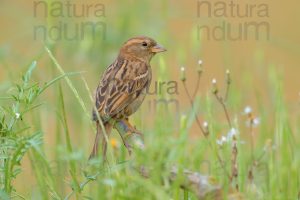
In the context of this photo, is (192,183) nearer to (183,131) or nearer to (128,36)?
(183,131)

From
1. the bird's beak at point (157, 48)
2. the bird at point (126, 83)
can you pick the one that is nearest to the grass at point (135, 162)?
the bird at point (126, 83)

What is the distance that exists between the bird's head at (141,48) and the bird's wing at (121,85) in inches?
6.2

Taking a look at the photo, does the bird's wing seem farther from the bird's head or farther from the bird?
the bird's head

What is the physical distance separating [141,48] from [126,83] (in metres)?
0.52

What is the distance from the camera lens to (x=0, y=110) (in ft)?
11.3

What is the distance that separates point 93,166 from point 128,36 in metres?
2.85

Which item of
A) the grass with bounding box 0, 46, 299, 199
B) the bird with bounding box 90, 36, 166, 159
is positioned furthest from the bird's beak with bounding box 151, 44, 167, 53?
the grass with bounding box 0, 46, 299, 199

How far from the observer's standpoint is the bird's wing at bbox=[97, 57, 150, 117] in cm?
483

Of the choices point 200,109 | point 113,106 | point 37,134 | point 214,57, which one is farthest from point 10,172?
point 214,57

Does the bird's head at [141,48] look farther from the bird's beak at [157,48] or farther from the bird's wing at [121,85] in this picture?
the bird's wing at [121,85]

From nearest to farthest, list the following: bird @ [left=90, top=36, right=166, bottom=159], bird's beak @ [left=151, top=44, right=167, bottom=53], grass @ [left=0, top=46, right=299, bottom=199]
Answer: grass @ [left=0, top=46, right=299, bottom=199], bird @ [left=90, top=36, right=166, bottom=159], bird's beak @ [left=151, top=44, right=167, bottom=53]

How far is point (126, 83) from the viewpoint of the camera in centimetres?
510

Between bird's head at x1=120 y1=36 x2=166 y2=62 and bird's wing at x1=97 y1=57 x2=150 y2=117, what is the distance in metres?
0.16

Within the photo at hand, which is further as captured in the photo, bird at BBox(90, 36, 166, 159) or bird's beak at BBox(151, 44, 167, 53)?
bird's beak at BBox(151, 44, 167, 53)
